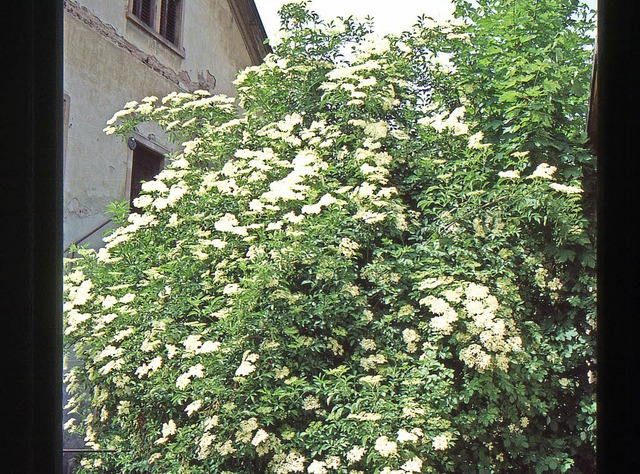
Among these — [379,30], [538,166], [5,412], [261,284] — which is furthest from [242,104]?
[5,412]

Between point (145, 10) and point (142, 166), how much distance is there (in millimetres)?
1113

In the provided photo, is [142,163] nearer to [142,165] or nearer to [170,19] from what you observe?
[142,165]

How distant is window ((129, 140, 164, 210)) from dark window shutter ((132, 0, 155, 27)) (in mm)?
902

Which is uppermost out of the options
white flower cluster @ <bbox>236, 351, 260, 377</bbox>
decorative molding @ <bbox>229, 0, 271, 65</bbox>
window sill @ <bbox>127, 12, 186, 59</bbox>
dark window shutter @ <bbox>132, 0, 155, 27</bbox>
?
decorative molding @ <bbox>229, 0, 271, 65</bbox>

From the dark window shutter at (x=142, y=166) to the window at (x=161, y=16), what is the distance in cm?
83

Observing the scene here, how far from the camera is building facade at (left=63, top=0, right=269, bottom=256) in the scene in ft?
13.4

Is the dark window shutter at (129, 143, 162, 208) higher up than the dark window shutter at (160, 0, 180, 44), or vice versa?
the dark window shutter at (160, 0, 180, 44)

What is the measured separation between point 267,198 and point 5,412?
8.00ft

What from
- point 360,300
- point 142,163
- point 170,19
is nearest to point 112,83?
point 142,163

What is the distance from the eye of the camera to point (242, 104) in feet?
12.1

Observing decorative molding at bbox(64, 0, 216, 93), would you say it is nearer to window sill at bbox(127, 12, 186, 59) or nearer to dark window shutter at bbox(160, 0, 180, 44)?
window sill at bbox(127, 12, 186, 59)

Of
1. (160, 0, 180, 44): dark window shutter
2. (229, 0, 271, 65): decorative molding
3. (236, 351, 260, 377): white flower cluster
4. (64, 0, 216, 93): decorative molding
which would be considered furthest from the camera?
(229, 0, 271, 65): decorative molding

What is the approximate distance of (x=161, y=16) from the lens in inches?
201

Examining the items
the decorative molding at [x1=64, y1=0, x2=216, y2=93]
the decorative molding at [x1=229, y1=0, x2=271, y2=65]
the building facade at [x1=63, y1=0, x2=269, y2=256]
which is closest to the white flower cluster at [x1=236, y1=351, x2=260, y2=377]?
the building facade at [x1=63, y1=0, x2=269, y2=256]
